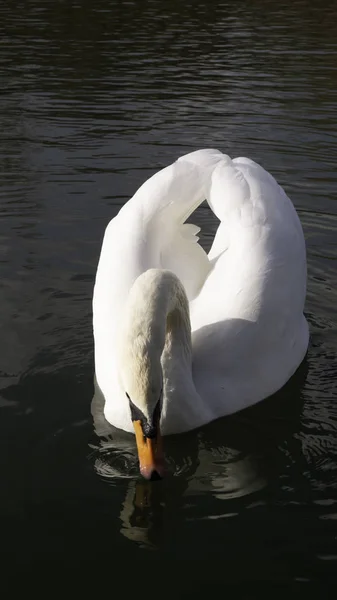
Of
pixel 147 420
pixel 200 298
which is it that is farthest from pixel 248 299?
pixel 147 420

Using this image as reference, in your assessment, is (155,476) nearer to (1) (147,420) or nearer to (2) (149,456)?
(2) (149,456)

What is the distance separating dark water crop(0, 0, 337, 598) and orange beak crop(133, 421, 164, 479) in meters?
0.30

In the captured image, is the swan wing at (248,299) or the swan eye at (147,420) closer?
the swan eye at (147,420)

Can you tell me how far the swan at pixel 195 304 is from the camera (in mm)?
4895

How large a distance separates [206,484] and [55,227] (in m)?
4.41

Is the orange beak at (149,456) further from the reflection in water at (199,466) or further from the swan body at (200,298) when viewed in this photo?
the reflection in water at (199,466)

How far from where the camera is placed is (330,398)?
6.17 meters

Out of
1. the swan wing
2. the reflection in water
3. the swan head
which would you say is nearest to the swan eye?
the swan head

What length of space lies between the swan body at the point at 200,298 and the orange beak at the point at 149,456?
0.17m

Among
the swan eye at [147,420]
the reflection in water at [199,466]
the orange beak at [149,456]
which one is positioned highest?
the swan eye at [147,420]

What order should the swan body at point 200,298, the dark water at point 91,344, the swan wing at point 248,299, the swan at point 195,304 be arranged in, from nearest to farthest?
the dark water at point 91,344 < the swan at point 195,304 < the swan body at point 200,298 < the swan wing at point 248,299

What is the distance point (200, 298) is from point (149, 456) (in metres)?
1.74

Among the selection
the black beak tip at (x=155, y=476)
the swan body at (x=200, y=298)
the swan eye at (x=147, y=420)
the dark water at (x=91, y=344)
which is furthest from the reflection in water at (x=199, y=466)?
the swan eye at (x=147, y=420)

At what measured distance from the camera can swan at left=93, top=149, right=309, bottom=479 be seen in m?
4.89
